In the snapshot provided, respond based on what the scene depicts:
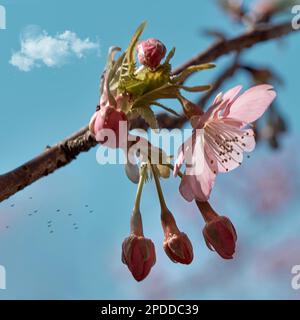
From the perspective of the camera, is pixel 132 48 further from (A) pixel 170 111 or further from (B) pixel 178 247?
(B) pixel 178 247

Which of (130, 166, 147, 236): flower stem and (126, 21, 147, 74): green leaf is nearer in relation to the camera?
(126, 21, 147, 74): green leaf

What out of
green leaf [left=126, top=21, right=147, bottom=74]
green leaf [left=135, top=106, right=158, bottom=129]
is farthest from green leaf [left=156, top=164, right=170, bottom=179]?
green leaf [left=126, top=21, right=147, bottom=74]

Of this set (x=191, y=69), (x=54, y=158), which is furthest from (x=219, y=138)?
(x=54, y=158)

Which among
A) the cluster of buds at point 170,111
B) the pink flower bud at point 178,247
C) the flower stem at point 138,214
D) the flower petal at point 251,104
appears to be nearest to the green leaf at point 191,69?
the cluster of buds at point 170,111

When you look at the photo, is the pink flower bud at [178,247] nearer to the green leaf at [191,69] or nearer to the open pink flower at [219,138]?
the open pink flower at [219,138]

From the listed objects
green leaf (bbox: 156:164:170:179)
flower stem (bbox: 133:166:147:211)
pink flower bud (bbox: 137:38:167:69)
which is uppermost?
pink flower bud (bbox: 137:38:167:69)

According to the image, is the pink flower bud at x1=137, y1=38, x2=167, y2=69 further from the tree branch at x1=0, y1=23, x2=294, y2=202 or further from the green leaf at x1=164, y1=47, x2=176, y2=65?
the tree branch at x1=0, y1=23, x2=294, y2=202
